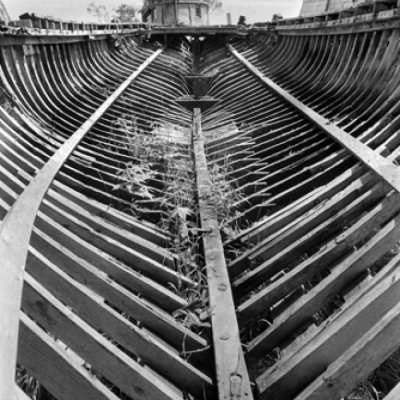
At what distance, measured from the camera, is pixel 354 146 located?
174 inches

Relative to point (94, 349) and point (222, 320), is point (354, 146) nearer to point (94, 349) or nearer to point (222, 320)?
point (222, 320)

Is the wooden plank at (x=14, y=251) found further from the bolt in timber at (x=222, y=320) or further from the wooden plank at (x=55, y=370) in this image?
the bolt in timber at (x=222, y=320)

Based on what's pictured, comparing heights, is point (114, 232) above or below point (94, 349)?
above

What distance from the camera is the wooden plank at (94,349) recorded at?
2.16 metres

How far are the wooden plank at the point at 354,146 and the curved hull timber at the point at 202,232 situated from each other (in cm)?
2

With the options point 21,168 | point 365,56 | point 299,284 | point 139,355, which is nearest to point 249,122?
point 365,56

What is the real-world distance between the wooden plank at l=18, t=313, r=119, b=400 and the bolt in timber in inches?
19.0

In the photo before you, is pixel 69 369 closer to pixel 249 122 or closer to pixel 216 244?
pixel 216 244

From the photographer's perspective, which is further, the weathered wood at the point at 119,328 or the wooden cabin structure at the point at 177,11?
the wooden cabin structure at the point at 177,11

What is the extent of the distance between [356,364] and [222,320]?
74cm

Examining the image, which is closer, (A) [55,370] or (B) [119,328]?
(A) [55,370]

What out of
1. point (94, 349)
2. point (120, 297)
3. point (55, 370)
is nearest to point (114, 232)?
point (120, 297)

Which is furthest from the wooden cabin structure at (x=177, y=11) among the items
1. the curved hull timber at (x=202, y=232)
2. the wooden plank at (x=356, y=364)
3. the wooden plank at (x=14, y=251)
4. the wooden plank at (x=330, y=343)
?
the wooden plank at (x=356, y=364)

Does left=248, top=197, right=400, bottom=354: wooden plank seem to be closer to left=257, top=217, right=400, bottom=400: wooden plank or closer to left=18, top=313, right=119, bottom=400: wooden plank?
left=257, top=217, right=400, bottom=400: wooden plank
